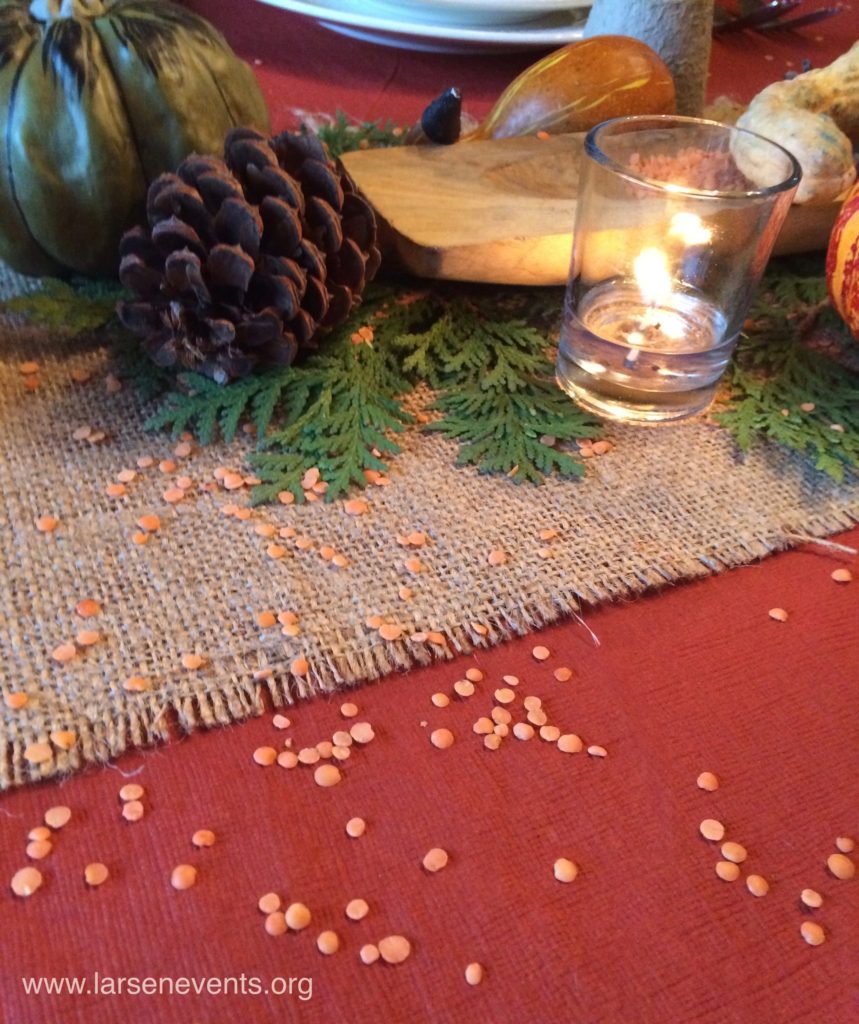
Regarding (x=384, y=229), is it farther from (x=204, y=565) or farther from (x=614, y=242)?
(x=204, y=565)

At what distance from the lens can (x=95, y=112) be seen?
50cm

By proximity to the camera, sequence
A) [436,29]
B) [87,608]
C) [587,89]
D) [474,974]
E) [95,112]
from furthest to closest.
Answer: [436,29] → [587,89] → [95,112] → [87,608] → [474,974]

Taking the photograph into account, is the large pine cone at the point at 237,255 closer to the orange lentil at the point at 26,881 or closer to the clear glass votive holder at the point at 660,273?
the clear glass votive holder at the point at 660,273

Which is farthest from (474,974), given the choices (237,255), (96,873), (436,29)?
(436,29)

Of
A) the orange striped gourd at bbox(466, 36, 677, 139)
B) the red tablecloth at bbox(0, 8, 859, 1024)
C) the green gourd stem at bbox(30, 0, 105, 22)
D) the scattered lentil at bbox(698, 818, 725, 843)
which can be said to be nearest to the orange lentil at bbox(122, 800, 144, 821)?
the red tablecloth at bbox(0, 8, 859, 1024)

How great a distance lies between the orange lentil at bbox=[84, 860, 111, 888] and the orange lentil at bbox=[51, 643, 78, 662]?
9cm

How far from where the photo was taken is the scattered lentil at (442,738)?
1.13ft

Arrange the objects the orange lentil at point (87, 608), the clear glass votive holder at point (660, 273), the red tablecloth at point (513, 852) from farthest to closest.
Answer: the clear glass votive holder at point (660, 273), the orange lentil at point (87, 608), the red tablecloth at point (513, 852)

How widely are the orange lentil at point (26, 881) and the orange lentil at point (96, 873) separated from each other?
2 centimetres

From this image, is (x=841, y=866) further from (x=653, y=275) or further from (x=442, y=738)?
(x=653, y=275)

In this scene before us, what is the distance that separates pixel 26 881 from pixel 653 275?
45 centimetres

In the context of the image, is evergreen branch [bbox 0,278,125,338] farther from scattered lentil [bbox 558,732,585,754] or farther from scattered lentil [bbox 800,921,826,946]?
scattered lentil [bbox 800,921,826,946]

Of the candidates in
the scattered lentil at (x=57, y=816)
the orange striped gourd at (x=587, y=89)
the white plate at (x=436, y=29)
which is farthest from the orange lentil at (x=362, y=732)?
the white plate at (x=436, y=29)

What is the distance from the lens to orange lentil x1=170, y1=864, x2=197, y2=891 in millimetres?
297
